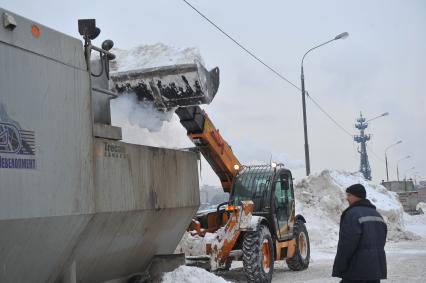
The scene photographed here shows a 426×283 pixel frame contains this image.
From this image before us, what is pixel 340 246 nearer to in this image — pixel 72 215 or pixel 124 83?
pixel 72 215

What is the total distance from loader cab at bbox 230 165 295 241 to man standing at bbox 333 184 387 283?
5593mm

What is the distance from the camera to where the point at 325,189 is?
20.9m

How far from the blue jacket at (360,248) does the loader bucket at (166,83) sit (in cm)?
243

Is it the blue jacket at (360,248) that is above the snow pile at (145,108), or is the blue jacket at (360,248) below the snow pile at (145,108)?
below

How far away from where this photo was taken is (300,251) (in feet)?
40.3

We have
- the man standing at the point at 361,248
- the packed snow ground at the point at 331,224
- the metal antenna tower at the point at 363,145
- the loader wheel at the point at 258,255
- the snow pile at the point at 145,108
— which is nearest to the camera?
the man standing at the point at 361,248

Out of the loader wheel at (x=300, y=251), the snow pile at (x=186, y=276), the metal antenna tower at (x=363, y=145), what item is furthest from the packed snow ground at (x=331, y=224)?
the metal antenna tower at (x=363, y=145)

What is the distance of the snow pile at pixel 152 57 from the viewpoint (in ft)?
22.1

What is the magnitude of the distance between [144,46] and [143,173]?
208cm

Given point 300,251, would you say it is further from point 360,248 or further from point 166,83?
point 360,248

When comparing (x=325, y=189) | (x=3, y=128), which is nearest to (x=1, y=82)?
(x=3, y=128)

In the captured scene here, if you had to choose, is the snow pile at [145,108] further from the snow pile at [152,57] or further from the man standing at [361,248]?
the man standing at [361,248]

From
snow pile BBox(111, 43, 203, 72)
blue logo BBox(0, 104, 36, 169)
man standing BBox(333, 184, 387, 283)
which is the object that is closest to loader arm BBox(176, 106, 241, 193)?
snow pile BBox(111, 43, 203, 72)

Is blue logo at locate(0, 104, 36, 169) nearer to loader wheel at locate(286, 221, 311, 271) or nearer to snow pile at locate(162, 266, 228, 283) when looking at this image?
snow pile at locate(162, 266, 228, 283)
